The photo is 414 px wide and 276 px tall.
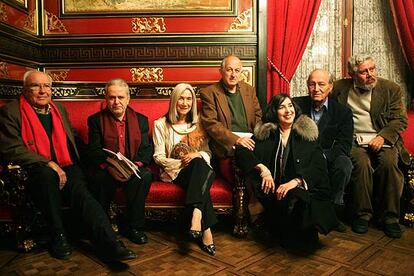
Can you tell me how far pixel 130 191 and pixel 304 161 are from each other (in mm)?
1169

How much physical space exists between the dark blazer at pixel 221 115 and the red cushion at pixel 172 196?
290 millimetres

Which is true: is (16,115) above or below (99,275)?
above

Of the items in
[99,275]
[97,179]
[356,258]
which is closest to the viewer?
[99,275]

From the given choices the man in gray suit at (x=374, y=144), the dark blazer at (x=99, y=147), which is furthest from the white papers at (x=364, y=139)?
the dark blazer at (x=99, y=147)

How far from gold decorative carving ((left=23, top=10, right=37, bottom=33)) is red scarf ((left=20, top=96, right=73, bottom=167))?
4.14 ft

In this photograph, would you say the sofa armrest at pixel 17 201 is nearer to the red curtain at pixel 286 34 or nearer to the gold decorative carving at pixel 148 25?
the gold decorative carving at pixel 148 25

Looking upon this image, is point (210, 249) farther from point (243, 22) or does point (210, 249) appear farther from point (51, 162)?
point (243, 22)

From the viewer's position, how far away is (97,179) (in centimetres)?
234

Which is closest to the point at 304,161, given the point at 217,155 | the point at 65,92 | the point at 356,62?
the point at 217,155

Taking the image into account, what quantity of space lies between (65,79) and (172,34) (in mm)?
1182

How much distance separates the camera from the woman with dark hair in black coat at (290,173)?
85.8 inches

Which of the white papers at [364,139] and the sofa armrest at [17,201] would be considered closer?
the sofa armrest at [17,201]

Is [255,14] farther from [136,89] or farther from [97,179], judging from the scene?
[97,179]

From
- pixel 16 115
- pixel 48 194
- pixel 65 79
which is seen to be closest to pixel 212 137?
pixel 48 194
